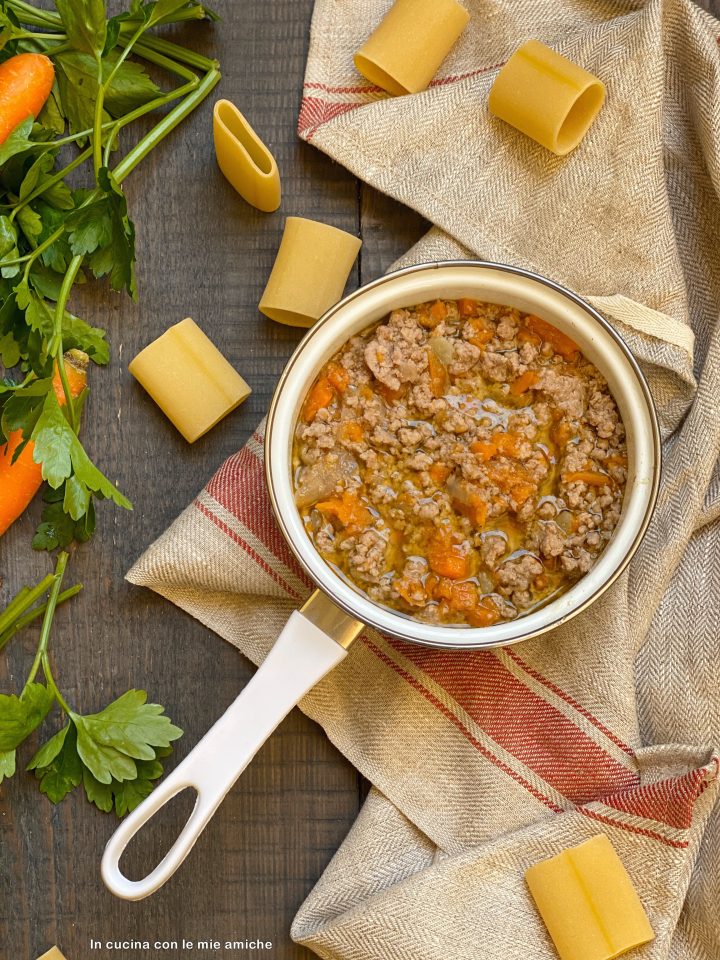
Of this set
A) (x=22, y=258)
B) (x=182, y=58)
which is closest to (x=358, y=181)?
(x=182, y=58)

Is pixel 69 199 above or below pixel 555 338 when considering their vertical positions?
above

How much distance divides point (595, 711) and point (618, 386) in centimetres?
78

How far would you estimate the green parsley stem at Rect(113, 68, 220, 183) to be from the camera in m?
2.60

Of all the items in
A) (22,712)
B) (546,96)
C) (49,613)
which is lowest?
(22,712)

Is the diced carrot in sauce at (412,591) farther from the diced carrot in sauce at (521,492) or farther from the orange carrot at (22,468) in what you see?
the orange carrot at (22,468)

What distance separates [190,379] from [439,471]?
2.29 ft

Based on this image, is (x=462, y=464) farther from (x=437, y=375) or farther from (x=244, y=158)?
(x=244, y=158)

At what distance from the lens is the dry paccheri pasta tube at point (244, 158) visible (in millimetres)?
2469

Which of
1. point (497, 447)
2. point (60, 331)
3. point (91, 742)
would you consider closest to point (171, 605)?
point (91, 742)

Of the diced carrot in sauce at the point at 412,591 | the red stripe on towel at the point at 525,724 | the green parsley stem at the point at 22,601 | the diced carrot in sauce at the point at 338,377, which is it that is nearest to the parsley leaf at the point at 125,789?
the green parsley stem at the point at 22,601

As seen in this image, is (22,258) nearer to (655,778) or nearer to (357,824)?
(357,824)

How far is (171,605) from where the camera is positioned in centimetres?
260

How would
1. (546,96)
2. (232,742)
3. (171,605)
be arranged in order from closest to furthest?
(232,742) → (546,96) → (171,605)

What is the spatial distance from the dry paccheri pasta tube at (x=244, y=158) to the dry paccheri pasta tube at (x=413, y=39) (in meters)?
0.35
